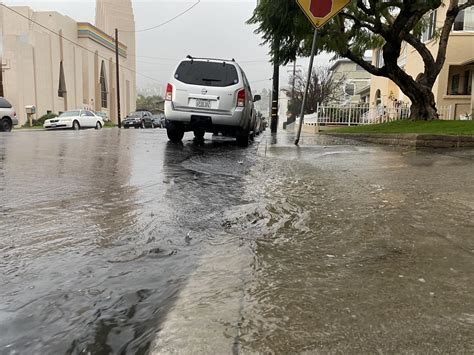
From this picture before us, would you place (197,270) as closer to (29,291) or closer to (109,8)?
(29,291)

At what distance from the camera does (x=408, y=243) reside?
9.65 ft

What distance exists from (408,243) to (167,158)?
519 centimetres

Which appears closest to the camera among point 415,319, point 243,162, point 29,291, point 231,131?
point 415,319

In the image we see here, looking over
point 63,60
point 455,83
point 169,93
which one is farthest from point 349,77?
point 169,93

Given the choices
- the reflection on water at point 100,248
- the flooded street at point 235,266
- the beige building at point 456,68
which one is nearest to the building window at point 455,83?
the beige building at point 456,68

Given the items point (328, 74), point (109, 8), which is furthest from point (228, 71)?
point (109, 8)

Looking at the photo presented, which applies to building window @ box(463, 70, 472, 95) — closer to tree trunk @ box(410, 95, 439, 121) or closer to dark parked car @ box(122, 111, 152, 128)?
tree trunk @ box(410, 95, 439, 121)

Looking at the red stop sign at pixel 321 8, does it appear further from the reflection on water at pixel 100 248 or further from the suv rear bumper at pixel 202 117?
the reflection on water at pixel 100 248

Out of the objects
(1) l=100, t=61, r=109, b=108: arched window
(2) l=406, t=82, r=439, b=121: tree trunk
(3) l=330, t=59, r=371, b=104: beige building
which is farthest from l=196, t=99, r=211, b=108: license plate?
(3) l=330, t=59, r=371, b=104: beige building

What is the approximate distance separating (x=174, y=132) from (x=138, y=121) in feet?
97.2

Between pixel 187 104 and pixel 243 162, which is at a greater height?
pixel 187 104

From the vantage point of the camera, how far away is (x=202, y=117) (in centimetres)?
952

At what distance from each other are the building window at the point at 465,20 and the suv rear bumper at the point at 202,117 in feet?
56.3

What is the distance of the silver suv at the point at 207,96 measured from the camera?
31.2ft
